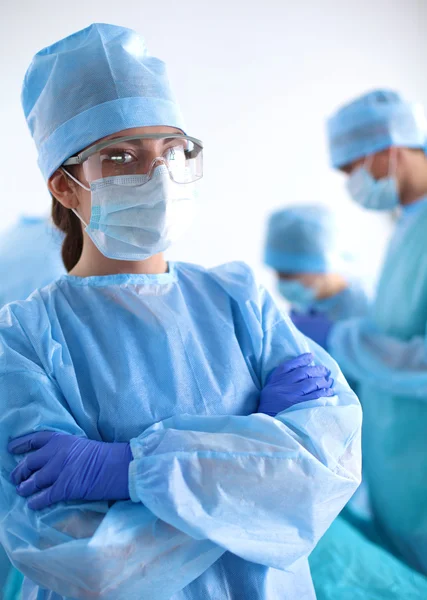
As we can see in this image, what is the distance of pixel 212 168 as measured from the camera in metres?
2.68

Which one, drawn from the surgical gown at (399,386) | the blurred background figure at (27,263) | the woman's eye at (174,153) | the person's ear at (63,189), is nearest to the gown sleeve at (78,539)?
the person's ear at (63,189)

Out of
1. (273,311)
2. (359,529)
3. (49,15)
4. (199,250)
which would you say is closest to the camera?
(273,311)

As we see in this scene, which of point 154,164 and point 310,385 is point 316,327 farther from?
point 154,164

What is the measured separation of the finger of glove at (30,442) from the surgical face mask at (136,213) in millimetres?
393

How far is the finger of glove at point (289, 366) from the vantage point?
3.75ft

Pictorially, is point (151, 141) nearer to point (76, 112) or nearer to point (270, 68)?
point (76, 112)

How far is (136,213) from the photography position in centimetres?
116

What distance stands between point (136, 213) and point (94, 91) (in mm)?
263

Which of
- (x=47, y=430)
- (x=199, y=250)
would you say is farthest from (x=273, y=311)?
(x=199, y=250)

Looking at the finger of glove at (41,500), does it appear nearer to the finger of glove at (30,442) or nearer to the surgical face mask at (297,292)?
the finger of glove at (30,442)

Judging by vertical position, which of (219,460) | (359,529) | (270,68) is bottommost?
(359,529)

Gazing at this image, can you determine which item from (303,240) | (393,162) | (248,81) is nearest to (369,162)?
(393,162)

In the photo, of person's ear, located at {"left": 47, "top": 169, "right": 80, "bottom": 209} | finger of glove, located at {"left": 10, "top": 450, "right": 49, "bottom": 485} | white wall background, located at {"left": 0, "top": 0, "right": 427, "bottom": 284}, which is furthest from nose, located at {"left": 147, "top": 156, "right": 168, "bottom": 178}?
white wall background, located at {"left": 0, "top": 0, "right": 427, "bottom": 284}

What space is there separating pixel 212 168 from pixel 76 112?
1568 millimetres
